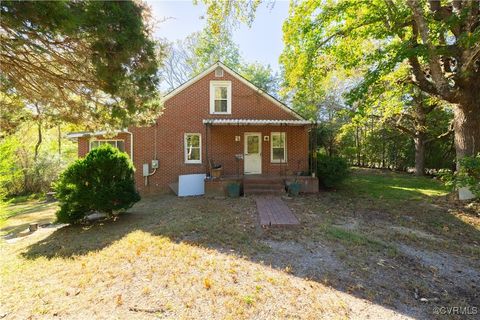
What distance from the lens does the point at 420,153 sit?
1658 centimetres

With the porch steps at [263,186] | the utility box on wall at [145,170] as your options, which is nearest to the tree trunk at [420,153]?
the porch steps at [263,186]

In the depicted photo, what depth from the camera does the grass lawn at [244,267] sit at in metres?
2.98

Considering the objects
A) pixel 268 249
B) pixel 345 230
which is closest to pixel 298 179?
pixel 345 230

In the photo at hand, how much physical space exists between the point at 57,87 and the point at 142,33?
7.28ft

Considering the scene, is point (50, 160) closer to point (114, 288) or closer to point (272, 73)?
point (114, 288)

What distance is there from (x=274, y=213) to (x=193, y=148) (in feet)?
21.2

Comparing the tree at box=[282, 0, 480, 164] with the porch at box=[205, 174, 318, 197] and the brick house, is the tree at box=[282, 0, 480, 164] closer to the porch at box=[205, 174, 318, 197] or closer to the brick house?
the brick house

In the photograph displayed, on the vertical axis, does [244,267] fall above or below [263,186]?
below

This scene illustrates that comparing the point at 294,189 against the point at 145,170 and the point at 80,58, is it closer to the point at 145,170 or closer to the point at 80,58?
the point at 145,170

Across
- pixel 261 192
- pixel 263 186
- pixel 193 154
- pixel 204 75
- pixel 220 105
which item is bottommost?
pixel 261 192

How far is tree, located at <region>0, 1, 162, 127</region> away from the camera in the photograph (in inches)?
110

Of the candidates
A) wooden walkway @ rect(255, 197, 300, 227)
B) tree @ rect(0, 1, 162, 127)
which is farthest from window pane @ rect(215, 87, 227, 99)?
tree @ rect(0, 1, 162, 127)

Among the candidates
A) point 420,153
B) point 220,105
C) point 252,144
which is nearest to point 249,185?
point 252,144

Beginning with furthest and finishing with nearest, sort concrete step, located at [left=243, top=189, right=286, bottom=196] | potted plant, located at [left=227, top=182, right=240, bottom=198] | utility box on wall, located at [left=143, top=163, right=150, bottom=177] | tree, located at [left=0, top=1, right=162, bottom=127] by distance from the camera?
1. utility box on wall, located at [left=143, top=163, right=150, bottom=177]
2. concrete step, located at [left=243, top=189, right=286, bottom=196]
3. potted plant, located at [left=227, top=182, right=240, bottom=198]
4. tree, located at [left=0, top=1, right=162, bottom=127]
